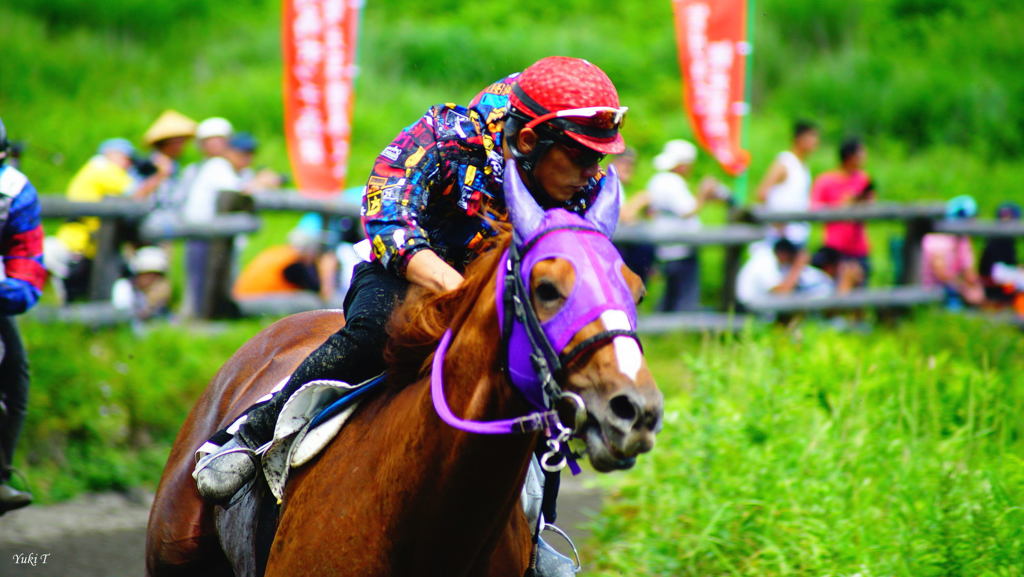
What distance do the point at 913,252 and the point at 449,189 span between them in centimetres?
948

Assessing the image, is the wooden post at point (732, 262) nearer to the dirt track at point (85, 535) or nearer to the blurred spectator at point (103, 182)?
the dirt track at point (85, 535)

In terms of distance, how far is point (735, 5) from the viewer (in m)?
10.8

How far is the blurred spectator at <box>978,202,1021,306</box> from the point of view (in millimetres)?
12305

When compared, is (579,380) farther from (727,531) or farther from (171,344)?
(171,344)

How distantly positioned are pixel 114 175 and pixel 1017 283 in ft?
32.4

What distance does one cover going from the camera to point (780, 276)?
36.3 ft

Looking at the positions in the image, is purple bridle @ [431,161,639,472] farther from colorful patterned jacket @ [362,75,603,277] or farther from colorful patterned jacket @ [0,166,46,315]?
colorful patterned jacket @ [0,166,46,315]

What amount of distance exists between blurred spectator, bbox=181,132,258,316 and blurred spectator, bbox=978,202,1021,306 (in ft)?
27.6

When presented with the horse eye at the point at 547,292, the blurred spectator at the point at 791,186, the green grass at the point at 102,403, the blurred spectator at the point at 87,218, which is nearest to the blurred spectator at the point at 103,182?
the blurred spectator at the point at 87,218

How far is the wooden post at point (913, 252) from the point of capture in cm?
1161

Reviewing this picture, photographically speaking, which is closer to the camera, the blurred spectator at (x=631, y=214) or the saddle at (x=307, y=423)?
the saddle at (x=307, y=423)

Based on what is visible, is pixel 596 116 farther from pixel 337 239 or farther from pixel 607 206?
pixel 337 239

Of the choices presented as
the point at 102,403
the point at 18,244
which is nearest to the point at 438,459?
the point at 18,244

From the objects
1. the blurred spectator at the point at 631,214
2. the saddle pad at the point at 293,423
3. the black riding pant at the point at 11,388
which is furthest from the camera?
the blurred spectator at the point at 631,214
